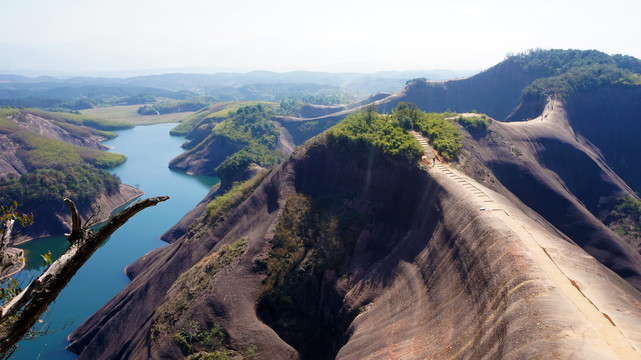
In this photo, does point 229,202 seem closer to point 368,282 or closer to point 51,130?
point 368,282

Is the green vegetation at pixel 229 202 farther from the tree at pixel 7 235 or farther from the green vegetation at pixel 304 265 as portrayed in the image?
the tree at pixel 7 235

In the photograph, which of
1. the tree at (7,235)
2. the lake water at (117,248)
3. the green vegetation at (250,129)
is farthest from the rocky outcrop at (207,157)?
the tree at (7,235)

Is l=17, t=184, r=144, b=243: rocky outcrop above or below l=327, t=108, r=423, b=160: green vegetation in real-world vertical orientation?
below

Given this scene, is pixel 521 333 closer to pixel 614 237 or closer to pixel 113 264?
pixel 614 237

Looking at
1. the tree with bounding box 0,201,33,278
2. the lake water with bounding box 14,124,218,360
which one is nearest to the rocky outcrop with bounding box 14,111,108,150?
the lake water with bounding box 14,124,218,360

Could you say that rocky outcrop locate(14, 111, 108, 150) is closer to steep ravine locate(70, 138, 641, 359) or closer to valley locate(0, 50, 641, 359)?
valley locate(0, 50, 641, 359)

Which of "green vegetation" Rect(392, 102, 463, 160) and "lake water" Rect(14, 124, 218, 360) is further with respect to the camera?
"lake water" Rect(14, 124, 218, 360)

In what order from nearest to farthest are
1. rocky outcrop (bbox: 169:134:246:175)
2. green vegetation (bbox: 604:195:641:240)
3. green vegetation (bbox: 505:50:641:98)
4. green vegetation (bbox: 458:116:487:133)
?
1. green vegetation (bbox: 604:195:641:240)
2. green vegetation (bbox: 458:116:487:133)
3. green vegetation (bbox: 505:50:641:98)
4. rocky outcrop (bbox: 169:134:246:175)
